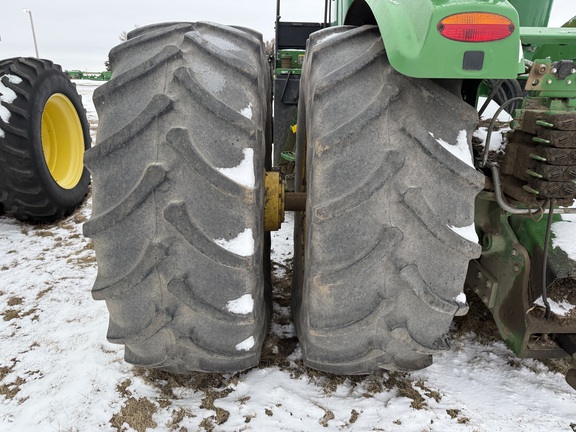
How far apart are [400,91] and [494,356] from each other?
138 cm

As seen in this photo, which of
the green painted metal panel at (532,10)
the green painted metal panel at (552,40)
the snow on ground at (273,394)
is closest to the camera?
the green painted metal panel at (552,40)

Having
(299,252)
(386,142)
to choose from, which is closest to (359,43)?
(386,142)

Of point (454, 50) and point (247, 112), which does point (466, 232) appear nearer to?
point (454, 50)

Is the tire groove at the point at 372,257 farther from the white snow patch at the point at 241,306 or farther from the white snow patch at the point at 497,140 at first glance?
the white snow patch at the point at 497,140

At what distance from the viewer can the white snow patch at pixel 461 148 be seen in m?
1.26

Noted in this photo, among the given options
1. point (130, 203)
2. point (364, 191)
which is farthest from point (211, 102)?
point (364, 191)

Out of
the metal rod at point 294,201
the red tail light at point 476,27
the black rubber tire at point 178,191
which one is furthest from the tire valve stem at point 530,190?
the black rubber tire at point 178,191

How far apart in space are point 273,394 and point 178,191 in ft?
3.08

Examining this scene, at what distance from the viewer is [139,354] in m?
1.54

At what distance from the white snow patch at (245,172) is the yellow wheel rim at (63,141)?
340cm

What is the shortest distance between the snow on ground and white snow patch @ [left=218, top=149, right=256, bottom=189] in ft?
1.25

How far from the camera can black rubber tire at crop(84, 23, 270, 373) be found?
1.27 meters

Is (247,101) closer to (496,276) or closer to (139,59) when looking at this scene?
(139,59)

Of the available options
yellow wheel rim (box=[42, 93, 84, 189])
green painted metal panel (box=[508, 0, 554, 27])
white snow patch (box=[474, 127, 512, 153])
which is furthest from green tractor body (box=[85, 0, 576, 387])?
yellow wheel rim (box=[42, 93, 84, 189])
